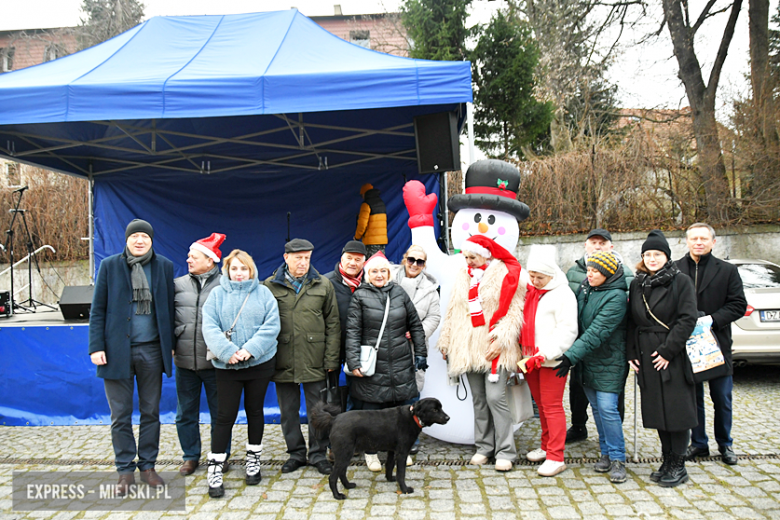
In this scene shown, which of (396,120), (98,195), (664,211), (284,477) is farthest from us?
(664,211)

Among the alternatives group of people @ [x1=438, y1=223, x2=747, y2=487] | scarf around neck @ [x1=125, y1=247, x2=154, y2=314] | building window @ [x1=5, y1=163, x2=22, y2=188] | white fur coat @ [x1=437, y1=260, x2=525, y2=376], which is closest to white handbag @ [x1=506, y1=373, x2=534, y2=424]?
group of people @ [x1=438, y1=223, x2=747, y2=487]

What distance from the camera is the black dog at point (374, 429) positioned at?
3168 millimetres

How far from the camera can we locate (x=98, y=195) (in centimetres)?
761

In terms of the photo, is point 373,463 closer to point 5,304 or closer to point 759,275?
point 759,275

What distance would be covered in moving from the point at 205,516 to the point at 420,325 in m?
1.79

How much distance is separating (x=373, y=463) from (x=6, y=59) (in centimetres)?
2772

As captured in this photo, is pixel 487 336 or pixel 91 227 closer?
pixel 487 336

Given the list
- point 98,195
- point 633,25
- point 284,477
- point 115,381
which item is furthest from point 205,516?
point 633,25

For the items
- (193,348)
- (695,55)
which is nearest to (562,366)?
(193,348)

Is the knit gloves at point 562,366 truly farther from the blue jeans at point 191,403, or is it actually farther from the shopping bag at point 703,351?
the blue jeans at point 191,403

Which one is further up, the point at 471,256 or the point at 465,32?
the point at 465,32

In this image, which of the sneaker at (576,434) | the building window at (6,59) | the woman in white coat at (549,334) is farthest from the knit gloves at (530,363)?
the building window at (6,59)

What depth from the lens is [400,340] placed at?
3.60 meters

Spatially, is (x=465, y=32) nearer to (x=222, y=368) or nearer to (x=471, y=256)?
(x=471, y=256)
